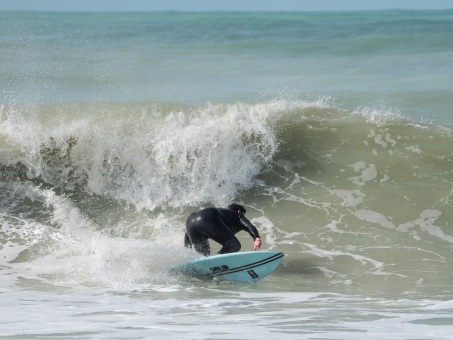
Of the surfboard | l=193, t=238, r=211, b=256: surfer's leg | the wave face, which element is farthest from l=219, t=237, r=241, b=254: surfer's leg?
the wave face

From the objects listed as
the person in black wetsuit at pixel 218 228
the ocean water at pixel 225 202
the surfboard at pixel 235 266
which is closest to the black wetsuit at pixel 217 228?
the person in black wetsuit at pixel 218 228

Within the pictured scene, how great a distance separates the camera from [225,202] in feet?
40.2

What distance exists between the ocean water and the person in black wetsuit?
264 mm

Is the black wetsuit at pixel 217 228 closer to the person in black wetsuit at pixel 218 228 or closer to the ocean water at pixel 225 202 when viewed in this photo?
the person in black wetsuit at pixel 218 228

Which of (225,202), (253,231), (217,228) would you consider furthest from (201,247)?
(225,202)

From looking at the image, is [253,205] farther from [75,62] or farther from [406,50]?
[406,50]

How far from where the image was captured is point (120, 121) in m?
14.5

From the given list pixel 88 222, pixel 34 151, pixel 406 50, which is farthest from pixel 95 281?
pixel 406 50

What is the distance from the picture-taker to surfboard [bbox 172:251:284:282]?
9.01m

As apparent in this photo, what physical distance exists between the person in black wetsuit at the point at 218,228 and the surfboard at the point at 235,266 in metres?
0.40

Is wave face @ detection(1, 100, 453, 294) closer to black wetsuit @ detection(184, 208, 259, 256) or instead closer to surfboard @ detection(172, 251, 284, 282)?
surfboard @ detection(172, 251, 284, 282)

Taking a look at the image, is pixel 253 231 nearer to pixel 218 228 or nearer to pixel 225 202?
pixel 218 228

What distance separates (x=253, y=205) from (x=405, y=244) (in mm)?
2540

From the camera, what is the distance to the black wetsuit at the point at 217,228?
946cm
